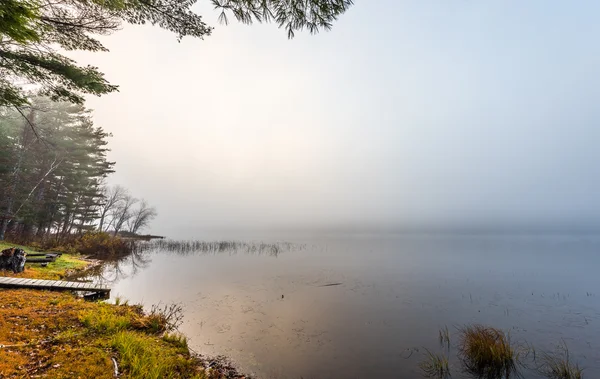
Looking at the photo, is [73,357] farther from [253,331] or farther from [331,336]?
[331,336]

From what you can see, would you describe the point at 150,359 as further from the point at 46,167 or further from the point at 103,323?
the point at 46,167

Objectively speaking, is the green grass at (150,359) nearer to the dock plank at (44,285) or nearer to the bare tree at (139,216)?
the dock plank at (44,285)

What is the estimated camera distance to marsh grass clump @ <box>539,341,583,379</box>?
23.8ft

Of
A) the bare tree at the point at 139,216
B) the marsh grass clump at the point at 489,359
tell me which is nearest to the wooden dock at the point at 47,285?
the marsh grass clump at the point at 489,359

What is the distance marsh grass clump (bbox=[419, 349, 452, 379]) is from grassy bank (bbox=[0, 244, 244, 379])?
5969 mm

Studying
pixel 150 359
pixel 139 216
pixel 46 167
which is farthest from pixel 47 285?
pixel 139 216

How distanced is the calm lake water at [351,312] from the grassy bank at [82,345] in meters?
1.67

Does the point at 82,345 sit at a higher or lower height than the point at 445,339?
higher

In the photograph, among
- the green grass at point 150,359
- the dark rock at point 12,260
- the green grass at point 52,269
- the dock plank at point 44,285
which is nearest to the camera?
the green grass at point 150,359

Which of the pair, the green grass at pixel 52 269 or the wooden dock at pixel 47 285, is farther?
the green grass at pixel 52 269

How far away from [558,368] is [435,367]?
374 centimetres

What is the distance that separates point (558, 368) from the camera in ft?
24.6

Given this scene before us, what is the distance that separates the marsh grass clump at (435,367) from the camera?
24.5ft

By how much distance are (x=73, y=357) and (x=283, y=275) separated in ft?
61.1
